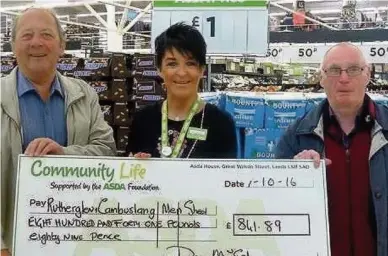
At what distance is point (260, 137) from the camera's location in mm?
5176

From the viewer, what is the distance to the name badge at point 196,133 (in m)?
2.25

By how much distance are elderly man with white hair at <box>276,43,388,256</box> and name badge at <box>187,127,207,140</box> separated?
375mm

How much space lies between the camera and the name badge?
2252mm

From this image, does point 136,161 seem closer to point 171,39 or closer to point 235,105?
point 171,39

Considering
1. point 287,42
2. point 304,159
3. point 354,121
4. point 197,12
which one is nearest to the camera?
point 304,159

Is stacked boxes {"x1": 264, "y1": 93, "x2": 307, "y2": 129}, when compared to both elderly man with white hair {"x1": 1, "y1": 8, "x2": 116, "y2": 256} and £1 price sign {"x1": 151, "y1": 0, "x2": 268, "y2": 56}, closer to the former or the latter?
£1 price sign {"x1": 151, "y1": 0, "x2": 268, "y2": 56}

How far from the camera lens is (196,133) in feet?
7.40

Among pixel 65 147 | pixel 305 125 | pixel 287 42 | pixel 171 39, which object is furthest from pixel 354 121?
pixel 287 42

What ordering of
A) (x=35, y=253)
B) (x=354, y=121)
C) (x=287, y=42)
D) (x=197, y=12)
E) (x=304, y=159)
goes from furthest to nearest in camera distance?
(x=287, y=42) < (x=197, y=12) < (x=354, y=121) < (x=304, y=159) < (x=35, y=253)

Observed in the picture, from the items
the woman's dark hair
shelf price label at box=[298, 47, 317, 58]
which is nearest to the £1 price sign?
the woman's dark hair

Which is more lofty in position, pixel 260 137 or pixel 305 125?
pixel 305 125

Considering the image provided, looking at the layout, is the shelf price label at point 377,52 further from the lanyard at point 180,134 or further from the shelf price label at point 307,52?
the lanyard at point 180,134

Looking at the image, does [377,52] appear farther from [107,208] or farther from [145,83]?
[107,208]

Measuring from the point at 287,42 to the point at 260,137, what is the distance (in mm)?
4868
